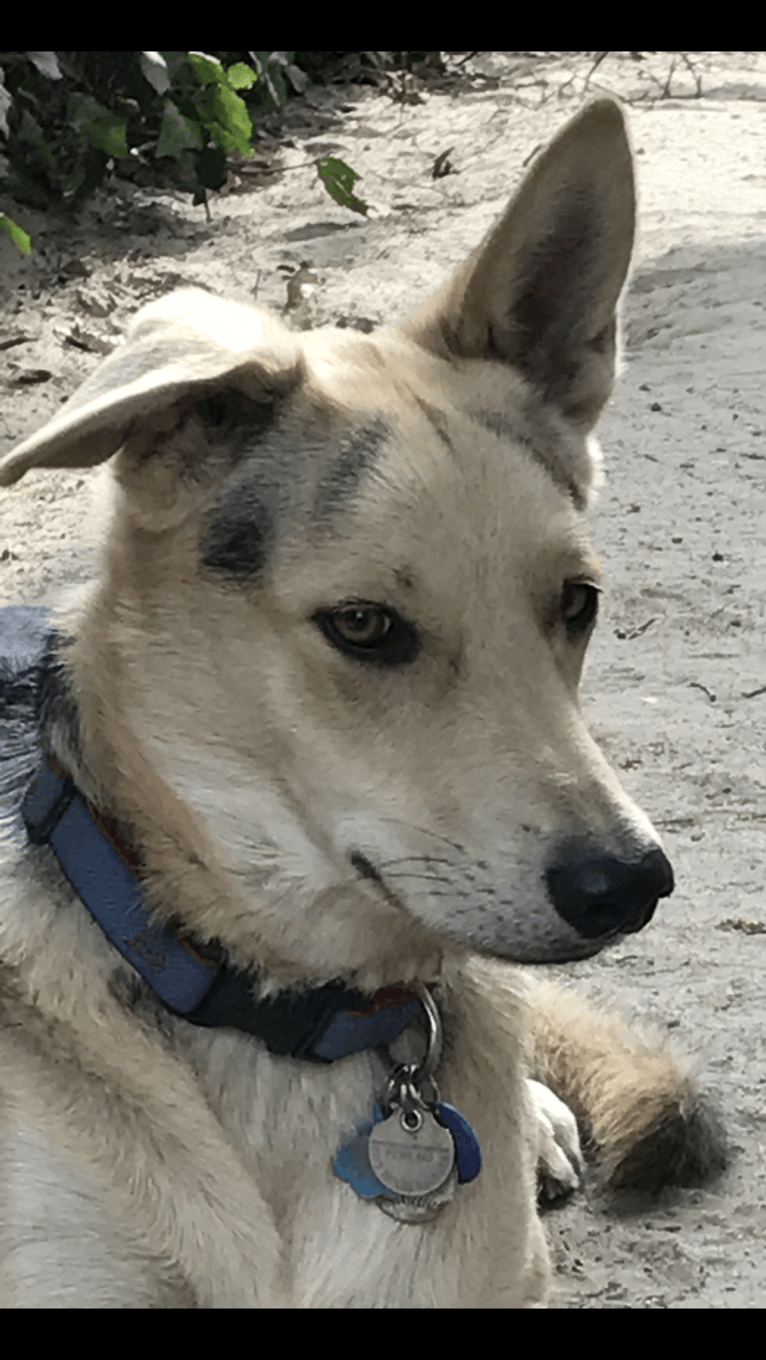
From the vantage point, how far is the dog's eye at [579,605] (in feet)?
8.55

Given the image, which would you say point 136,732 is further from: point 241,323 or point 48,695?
point 241,323

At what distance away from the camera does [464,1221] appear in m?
2.61

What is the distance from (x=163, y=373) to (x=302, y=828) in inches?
28.4

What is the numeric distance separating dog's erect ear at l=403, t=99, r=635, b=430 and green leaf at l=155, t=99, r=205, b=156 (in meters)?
4.74

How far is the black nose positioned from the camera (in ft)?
7.33

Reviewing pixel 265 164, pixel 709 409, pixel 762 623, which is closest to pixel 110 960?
pixel 762 623

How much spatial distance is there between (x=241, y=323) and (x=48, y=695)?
688mm

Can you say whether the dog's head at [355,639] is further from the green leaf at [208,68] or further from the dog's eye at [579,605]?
the green leaf at [208,68]

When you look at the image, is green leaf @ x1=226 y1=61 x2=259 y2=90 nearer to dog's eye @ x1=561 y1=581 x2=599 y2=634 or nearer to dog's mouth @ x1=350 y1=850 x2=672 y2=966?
dog's eye @ x1=561 y1=581 x2=599 y2=634

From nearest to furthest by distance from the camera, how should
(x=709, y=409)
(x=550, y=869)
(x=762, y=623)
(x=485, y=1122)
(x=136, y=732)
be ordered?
(x=550, y=869) < (x=136, y=732) < (x=485, y=1122) < (x=762, y=623) < (x=709, y=409)

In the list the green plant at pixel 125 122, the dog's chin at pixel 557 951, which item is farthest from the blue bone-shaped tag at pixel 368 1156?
the green plant at pixel 125 122

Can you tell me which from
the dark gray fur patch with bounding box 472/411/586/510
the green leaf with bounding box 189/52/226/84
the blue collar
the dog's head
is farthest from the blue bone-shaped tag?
the green leaf with bounding box 189/52/226/84

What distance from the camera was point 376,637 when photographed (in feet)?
7.86

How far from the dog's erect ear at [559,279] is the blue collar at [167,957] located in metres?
1.04
